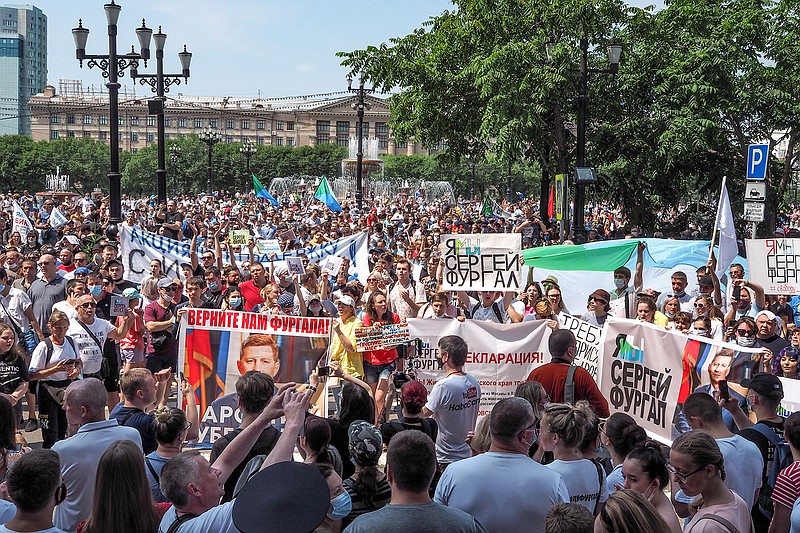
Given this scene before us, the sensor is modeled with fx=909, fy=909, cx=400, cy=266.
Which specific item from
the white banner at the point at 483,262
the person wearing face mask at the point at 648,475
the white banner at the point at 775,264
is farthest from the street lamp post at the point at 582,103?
the person wearing face mask at the point at 648,475

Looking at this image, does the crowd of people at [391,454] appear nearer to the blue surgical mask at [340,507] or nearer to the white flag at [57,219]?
the blue surgical mask at [340,507]

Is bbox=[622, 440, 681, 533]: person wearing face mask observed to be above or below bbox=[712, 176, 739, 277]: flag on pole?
below

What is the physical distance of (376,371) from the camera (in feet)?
29.5

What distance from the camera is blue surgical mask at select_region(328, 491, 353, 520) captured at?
171 inches

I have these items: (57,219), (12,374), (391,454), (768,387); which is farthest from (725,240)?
(57,219)

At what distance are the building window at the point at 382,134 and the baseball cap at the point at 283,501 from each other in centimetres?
14124

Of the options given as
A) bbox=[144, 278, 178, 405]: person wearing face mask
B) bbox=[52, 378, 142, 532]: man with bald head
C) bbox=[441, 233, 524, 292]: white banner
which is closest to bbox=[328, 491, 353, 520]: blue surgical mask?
bbox=[52, 378, 142, 532]: man with bald head

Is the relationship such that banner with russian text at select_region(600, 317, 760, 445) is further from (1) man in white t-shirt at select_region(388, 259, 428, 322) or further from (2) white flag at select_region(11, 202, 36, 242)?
(2) white flag at select_region(11, 202, 36, 242)

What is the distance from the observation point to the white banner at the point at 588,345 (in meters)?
7.80

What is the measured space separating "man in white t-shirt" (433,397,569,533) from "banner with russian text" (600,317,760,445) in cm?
276

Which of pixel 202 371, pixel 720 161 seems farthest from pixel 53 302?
pixel 720 161

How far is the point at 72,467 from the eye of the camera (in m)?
4.70

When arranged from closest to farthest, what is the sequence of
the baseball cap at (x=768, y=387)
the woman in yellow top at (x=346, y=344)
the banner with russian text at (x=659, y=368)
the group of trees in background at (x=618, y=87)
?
the baseball cap at (x=768, y=387) < the banner with russian text at (x=659, y=368) < the woman in yellow top at (x=346, y=344) < the group of trees in background at (x=618, y=87)

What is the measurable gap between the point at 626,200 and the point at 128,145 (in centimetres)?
Result: 11920
